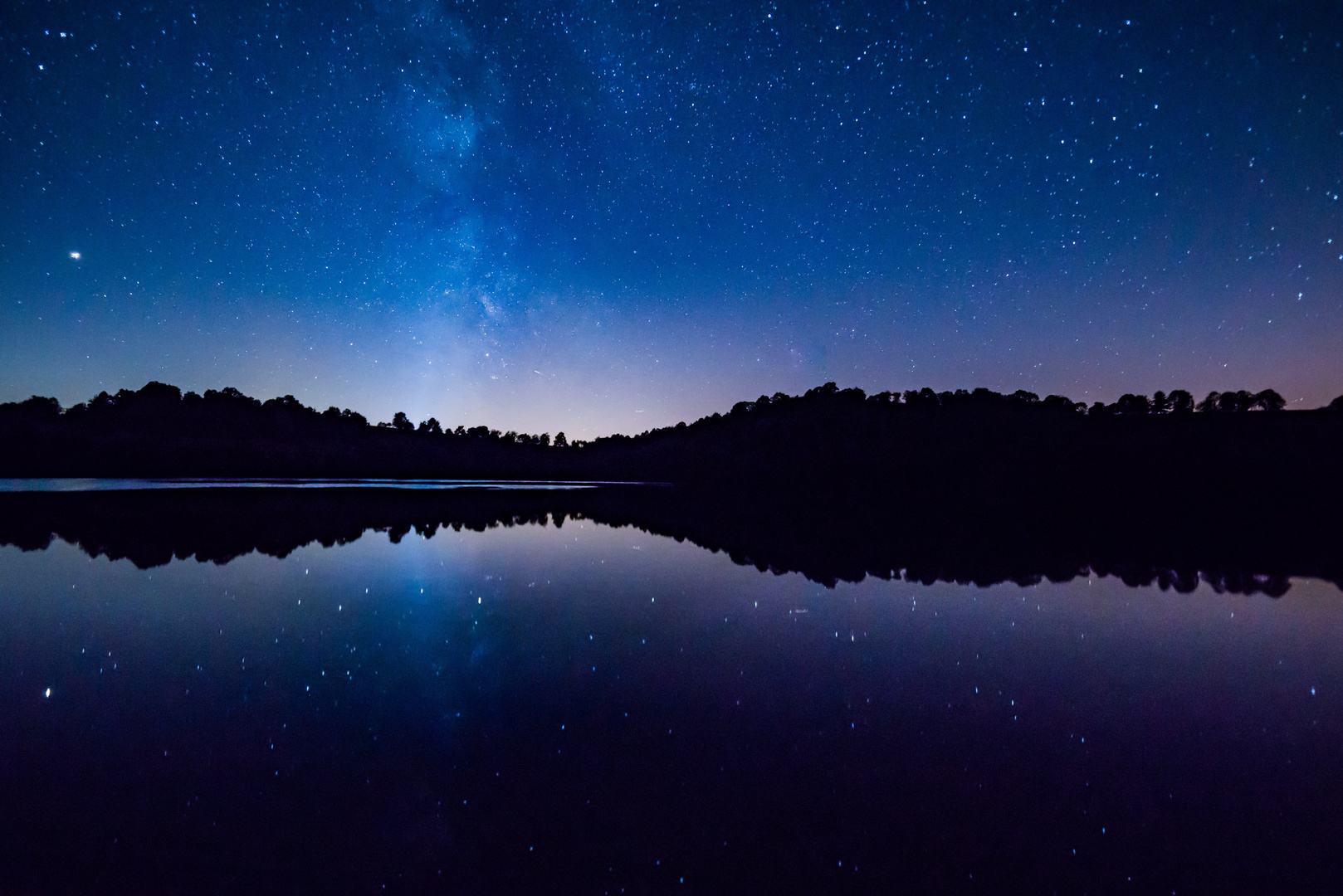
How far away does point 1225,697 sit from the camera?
5898 mm

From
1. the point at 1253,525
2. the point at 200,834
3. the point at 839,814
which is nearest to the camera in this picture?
the point at 200,834

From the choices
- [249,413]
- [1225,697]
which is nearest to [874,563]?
[1225,697]

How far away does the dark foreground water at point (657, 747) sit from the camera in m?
3.24

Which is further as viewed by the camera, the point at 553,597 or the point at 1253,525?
the point at 1253,525

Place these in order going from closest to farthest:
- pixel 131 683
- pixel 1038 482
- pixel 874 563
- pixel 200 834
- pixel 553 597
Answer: pixel 200 834
pixel 131 683
pixel 553 597
pixel 874 563
pixel 1038 482

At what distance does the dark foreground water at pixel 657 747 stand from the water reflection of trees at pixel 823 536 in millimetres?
3572

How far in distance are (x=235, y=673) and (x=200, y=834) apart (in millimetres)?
3339

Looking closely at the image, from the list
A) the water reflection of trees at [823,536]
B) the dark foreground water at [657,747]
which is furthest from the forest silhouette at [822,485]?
the dark foreground water at [657,747]

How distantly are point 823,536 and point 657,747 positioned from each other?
16.1 m

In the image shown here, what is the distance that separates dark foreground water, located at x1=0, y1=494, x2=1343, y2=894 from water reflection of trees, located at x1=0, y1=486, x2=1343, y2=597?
357cm

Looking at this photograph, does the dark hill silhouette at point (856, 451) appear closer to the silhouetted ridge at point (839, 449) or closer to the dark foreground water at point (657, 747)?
the silhouetted ridge at point (839, 449)

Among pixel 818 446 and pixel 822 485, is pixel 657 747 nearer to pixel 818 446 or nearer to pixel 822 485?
pixel 822 485

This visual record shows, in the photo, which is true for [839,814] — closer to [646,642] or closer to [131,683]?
[646,642]

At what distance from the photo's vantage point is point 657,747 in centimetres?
464
